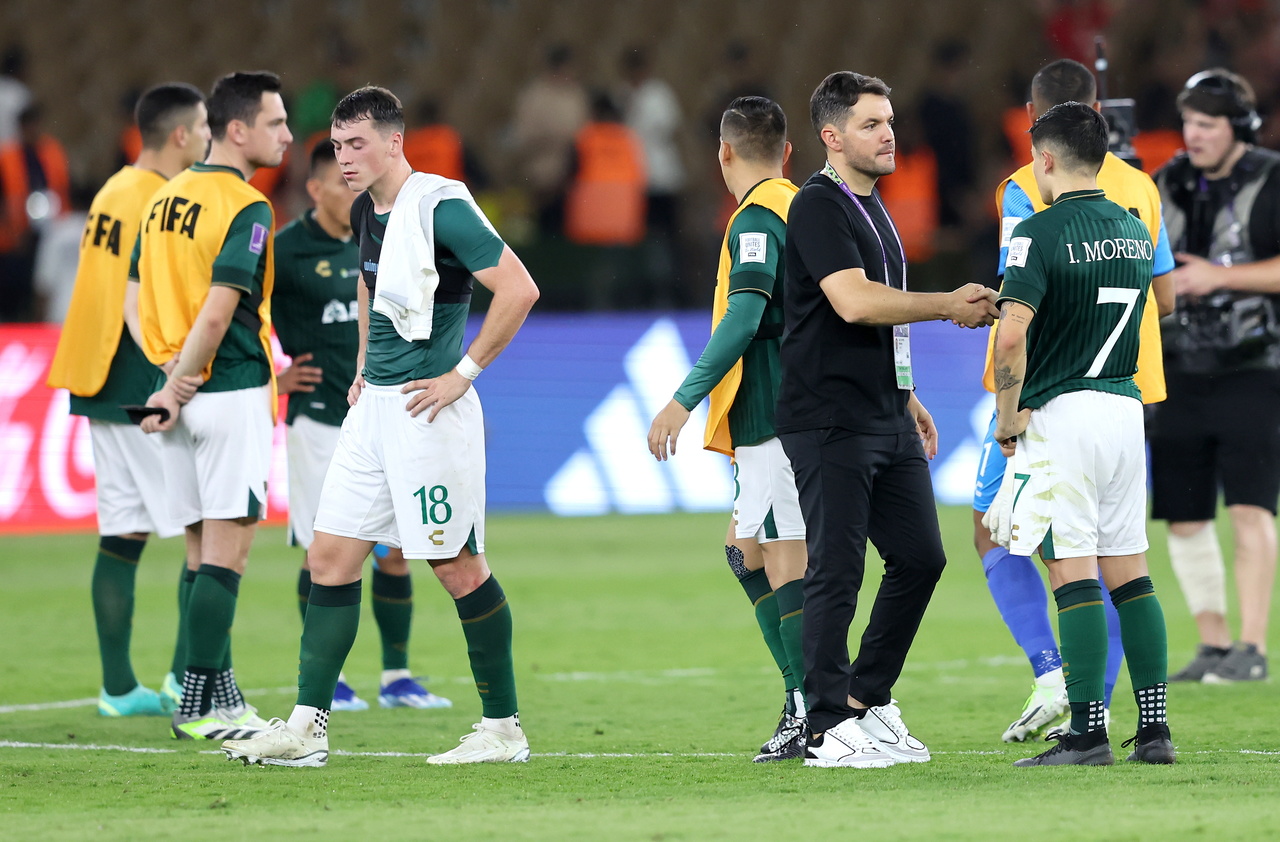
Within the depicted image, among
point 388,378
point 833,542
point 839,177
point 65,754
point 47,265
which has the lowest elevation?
point 65,754

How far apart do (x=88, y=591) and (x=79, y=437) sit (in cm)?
239

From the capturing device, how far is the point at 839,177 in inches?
230

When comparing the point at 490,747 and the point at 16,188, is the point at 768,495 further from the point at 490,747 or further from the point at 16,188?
the point at 16,188

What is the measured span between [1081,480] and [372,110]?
270 centimetres

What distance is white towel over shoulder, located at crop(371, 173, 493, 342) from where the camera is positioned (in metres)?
5.98

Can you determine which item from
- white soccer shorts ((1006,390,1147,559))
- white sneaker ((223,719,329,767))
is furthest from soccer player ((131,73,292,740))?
white soccer shorts ((1006,390,1147,559))

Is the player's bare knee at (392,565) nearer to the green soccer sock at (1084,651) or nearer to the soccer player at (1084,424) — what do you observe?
the soccer player at (1084,424)

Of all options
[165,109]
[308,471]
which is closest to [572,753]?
[308,471]

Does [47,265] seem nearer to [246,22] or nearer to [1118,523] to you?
[246,22]

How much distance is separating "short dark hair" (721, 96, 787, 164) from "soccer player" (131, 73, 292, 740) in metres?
1.99

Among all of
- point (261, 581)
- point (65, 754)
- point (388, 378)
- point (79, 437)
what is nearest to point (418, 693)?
point (65, 754)

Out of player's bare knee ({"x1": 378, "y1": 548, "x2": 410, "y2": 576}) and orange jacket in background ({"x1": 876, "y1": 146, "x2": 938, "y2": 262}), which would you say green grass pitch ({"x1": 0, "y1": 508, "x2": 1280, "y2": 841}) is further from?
orange jacket in background ({"x1": 876, "y1": 146, "x2": 938, "y2": 262})

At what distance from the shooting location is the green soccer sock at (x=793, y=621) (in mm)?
6160

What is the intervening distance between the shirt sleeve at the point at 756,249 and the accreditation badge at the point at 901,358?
1.50ft
